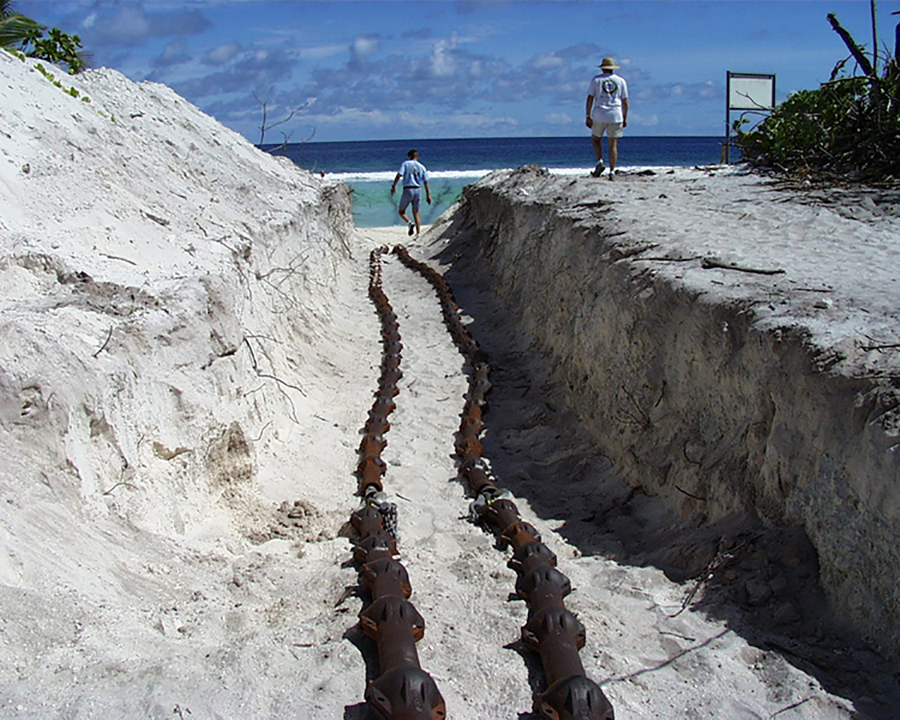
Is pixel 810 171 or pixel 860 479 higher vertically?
pixel 810 171

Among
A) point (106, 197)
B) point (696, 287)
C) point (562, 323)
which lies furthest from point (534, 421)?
point (106, 197)

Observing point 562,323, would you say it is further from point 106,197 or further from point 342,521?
point 106,197

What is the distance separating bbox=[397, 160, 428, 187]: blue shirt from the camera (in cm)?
1614

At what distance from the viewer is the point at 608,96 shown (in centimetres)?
1066

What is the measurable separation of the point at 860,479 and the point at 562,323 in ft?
13.4

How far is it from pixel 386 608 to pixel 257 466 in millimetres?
2036

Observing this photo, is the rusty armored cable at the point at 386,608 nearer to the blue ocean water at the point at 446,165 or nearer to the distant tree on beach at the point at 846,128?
the distant tree on beach at the point at 846,128

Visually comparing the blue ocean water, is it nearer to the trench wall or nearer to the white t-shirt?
the white t-shirt

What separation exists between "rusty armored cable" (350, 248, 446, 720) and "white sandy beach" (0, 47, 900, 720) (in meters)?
0.12

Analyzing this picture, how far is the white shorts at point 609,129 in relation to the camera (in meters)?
10.8

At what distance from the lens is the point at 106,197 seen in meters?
5.47

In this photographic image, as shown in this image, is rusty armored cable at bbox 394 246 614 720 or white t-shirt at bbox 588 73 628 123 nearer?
rusty armored cable at bbox 394 246 614 720

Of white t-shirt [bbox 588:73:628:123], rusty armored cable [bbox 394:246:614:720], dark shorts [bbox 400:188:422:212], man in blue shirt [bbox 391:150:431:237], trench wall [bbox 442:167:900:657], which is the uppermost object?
white t-shirt [bbox 588:73:628:123]

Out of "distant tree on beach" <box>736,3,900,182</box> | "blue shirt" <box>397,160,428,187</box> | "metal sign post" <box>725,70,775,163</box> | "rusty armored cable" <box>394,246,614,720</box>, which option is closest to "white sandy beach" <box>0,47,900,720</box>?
"rusty armored cable" <box>394,246,614,720</box>
